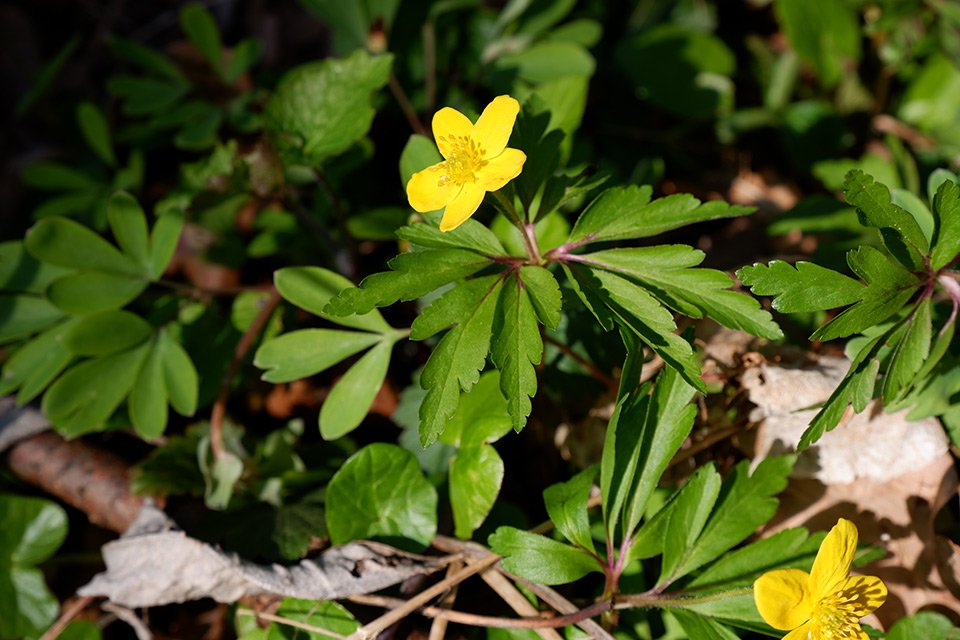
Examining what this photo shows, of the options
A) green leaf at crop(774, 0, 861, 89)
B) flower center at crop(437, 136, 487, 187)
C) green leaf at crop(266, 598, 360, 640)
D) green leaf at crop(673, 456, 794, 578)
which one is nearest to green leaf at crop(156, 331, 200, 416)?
green leaf at crop(266, 598, 360, 640)

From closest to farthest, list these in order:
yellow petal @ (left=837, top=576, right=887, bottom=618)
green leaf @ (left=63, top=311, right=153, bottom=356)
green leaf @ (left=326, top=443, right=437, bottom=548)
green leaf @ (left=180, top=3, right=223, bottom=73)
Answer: yellow petal @ (left=837, top=576, right=887, bottom=618) → green leaf @ (left=326, top=443, right=437, bottom=548) → green leaf @ (left=63, top=311, right=153, bottom=356) → green leaf @ (left=180, top=3, right=223, bottom=73)

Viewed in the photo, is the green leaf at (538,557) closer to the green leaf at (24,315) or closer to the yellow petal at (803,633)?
the yellow petal at (803,633)

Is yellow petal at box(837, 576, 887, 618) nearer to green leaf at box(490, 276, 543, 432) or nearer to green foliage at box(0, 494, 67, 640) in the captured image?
green leaf at box(490, 276, 543, 432)

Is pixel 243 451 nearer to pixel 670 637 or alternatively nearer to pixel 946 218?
pixel 670 637

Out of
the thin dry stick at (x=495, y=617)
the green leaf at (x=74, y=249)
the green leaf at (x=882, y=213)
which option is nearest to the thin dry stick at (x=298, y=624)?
the thin dry stick at (x=495, y=617)

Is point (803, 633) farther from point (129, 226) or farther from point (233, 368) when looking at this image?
point (129, 226)

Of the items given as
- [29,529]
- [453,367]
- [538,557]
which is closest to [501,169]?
[453,367]

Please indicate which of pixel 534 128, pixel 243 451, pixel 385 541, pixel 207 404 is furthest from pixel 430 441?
pixel 207 404
